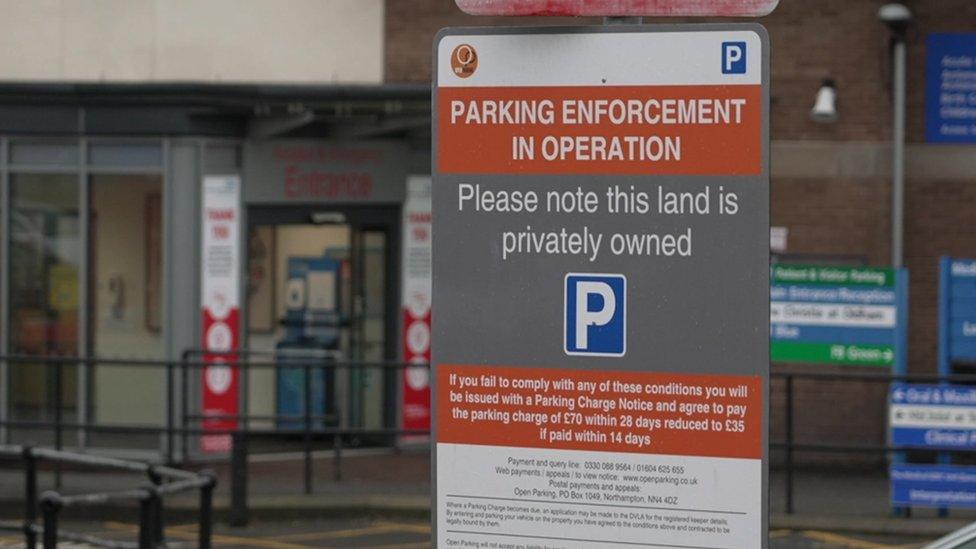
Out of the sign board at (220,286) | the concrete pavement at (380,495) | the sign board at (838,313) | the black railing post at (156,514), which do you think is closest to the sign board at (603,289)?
the black railing post at (156,514)

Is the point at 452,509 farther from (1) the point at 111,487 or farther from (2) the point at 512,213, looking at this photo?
(1) the point at 111,487

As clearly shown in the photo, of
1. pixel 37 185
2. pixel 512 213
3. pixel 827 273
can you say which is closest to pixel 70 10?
pixel 37 185

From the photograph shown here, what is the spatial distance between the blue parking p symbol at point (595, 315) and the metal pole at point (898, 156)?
507 inches

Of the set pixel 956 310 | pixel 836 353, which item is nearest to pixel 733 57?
pixel 956 310

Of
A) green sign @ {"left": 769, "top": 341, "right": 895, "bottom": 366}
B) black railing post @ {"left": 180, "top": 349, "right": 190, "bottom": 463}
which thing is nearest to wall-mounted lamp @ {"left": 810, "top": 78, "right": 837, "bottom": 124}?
green sign @ {"left": 769, "top": 341, "right": 895, "bottom": 366}

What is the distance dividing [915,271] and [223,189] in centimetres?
687

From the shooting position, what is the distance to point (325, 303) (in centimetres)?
1622

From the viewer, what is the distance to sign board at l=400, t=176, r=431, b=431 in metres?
16.1

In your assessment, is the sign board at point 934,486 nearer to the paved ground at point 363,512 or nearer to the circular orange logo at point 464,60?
the paved ground at point 363,512

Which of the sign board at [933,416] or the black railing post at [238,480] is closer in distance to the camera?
the black railing post at [238,480]

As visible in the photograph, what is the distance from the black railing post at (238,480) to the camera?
12148 millimetres

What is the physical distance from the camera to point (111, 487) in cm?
1388

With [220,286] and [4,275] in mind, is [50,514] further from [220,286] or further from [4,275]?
[4,275]

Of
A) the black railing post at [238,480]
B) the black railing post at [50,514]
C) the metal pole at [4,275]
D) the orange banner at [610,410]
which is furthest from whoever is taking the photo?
the metal pole at [4,275]
